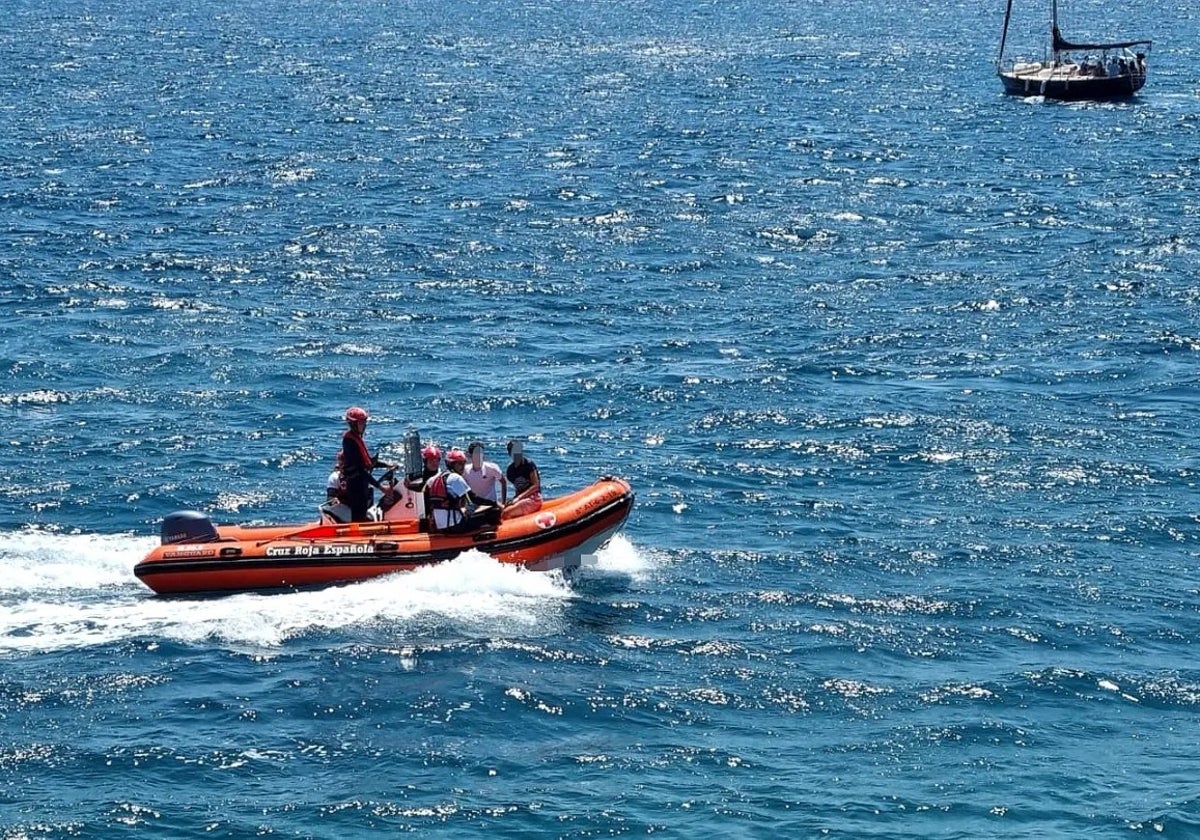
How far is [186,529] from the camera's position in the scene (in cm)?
2392

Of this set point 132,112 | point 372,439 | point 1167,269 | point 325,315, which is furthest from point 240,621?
point 132,112

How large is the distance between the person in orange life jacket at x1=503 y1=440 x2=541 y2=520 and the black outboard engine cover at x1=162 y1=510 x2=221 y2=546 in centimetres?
402

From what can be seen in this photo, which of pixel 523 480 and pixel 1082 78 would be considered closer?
pixel 523 480

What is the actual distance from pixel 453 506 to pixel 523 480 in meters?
1.47

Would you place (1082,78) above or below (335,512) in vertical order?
above

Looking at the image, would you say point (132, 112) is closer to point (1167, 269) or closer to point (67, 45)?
point (67, 45)

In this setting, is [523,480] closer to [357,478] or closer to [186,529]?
[357,478]

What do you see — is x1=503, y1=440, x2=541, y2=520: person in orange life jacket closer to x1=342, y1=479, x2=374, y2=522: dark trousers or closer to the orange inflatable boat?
the orange inflatable boat

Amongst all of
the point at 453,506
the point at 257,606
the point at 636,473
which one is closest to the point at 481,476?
the point at 453,506

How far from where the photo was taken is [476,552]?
24156 mm

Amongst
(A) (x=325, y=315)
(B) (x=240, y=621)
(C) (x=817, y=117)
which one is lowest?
(B) (x=240, y=621)

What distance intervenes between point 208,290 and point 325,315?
3.56 m

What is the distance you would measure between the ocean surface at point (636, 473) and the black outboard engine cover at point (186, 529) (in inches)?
31.3

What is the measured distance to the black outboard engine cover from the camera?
23906 millimetres
